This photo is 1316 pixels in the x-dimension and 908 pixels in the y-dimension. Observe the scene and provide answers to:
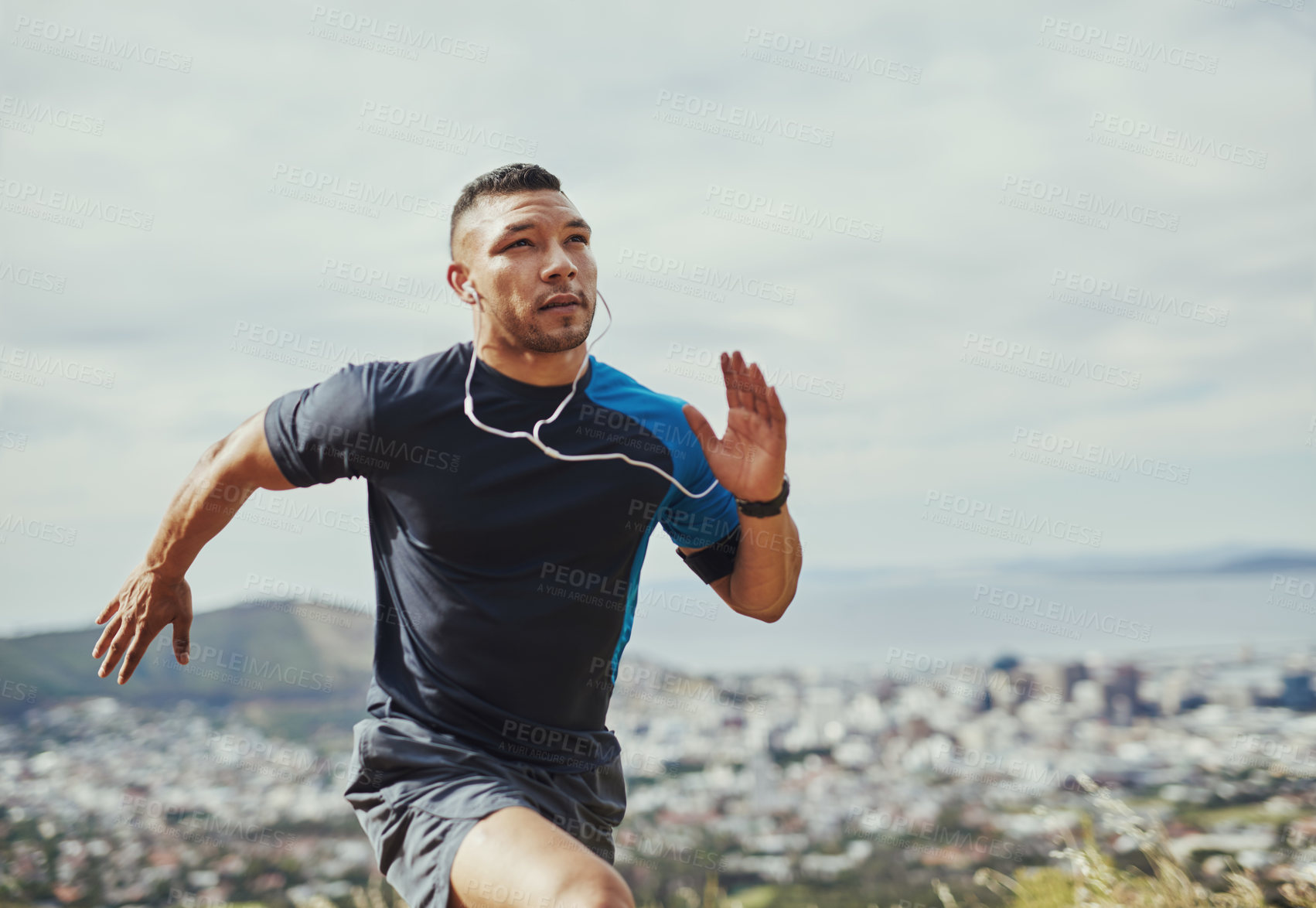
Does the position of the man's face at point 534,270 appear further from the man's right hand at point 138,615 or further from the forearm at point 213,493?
the man's right hand at point 138,615

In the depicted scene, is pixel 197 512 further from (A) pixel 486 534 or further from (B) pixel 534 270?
(B) pixel 534 270

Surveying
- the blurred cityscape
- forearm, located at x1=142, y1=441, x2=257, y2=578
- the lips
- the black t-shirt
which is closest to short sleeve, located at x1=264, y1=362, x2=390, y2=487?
the black t-shirt

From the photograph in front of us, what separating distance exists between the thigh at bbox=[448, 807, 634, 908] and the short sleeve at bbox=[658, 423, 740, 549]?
997 mm

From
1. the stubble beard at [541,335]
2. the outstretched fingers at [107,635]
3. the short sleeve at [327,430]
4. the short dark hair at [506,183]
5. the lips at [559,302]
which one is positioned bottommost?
the outstretched fingers at [107,635]

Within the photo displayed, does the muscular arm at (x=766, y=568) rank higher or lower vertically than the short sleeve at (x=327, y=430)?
lower

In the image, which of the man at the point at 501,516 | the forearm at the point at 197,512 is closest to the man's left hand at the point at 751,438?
the man at the point at 501,516

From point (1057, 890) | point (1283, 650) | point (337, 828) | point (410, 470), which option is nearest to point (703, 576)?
point (410, 470)

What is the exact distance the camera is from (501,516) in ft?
9.47

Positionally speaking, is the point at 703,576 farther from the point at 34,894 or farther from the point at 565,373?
the point at 34,894

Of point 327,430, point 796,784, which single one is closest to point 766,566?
point 327,430

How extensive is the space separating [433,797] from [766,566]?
3.63 feet

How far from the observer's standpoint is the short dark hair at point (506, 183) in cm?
310

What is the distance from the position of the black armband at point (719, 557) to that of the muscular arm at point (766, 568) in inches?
Answer: 1.2

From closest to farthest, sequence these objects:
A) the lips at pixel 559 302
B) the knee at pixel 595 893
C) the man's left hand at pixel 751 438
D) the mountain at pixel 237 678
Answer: the knee at pixel 595 893, the man's left hand at pixel 751 438, the lips at pixel 559 302, the mountain at pixel 237 678
